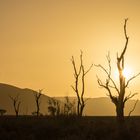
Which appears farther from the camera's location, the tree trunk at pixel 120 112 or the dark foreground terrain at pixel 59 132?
the tree trunk at pixel 120 112

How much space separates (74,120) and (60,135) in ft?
25.6

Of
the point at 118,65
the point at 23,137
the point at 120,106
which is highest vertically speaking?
the point at 118,65

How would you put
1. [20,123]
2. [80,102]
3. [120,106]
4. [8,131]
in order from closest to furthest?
[8,131]
[20,123]
[120,106]
[80,102]

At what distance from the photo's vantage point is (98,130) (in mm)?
29859

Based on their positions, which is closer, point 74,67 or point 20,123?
point 20,123

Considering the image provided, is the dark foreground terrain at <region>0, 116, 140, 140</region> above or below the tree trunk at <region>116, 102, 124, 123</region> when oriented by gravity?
below

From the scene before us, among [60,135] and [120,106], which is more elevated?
[120,106]

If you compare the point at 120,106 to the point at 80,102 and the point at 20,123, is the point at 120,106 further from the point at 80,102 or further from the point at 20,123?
the point at 80,102

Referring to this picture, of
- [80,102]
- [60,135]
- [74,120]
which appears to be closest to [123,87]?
[74,120]

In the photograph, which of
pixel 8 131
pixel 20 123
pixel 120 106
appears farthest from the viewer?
pixel 120 106

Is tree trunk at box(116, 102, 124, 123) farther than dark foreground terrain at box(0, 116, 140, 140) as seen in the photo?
Yes

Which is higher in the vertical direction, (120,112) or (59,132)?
(120,112)

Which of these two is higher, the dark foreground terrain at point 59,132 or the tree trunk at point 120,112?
the tree trunk at point 120,112

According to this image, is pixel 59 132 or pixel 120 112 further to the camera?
pixel 120 112
